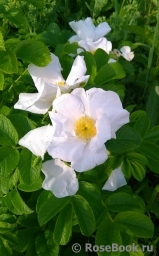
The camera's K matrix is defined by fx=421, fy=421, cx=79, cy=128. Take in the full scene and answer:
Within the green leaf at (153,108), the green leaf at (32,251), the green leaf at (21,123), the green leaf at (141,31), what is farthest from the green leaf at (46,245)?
the green leaf at (141,31)

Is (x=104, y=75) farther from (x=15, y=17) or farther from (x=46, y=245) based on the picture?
(x=46, y=245)

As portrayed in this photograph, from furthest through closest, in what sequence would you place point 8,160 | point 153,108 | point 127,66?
point 153,108
point 127,66
point 8,160

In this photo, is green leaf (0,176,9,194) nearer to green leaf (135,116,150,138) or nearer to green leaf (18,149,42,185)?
green leaf (18,149,42,185)

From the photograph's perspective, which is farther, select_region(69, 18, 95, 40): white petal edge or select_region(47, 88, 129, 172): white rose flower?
select_region(69, 18, 95, 40): white petal edge

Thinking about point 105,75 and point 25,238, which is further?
point 25,238

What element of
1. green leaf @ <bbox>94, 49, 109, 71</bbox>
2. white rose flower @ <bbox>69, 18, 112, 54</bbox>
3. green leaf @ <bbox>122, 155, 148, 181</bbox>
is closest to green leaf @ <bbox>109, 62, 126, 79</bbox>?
green leaf @ <bbox>94, 49, 109, 71</bbox>

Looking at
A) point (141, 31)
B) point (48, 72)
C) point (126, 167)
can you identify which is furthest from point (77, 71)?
point (141, 31)

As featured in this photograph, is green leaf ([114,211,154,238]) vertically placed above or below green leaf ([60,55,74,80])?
below
